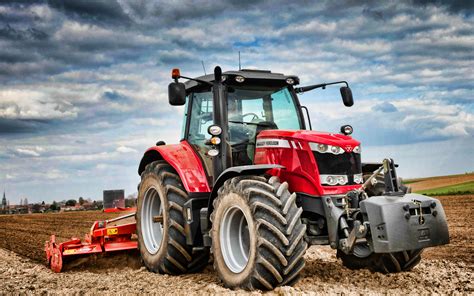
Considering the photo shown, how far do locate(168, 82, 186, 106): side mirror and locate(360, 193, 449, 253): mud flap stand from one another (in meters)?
2.53

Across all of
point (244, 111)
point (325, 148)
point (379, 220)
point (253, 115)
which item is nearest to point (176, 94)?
point (244, 111)

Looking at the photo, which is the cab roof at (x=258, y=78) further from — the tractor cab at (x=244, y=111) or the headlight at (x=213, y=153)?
the headlight at (x=213, y=153)

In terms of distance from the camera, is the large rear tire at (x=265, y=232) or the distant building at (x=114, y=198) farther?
the distant building at (x=114, y=198)

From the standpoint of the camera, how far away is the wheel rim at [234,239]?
6.22 meters

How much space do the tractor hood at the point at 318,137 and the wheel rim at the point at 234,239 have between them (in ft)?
3.41

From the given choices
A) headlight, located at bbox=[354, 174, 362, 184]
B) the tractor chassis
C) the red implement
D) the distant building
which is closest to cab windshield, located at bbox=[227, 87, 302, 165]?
the tractor chassis

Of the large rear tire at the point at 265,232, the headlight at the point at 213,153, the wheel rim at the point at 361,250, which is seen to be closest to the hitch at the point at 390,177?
the wheel rim at the point at 361,250

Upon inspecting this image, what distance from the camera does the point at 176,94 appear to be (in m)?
6.68

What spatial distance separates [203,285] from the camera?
6.49 m

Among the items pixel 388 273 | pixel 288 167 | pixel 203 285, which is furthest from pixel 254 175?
pixel 388 273

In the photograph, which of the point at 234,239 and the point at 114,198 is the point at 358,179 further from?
the point at 114,198

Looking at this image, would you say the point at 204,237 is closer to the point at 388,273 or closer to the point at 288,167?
the point at 288,167

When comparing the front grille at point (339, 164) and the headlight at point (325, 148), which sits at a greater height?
the headlight at point (325, 148)

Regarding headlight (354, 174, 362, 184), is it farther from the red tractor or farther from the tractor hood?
the tractor hood
